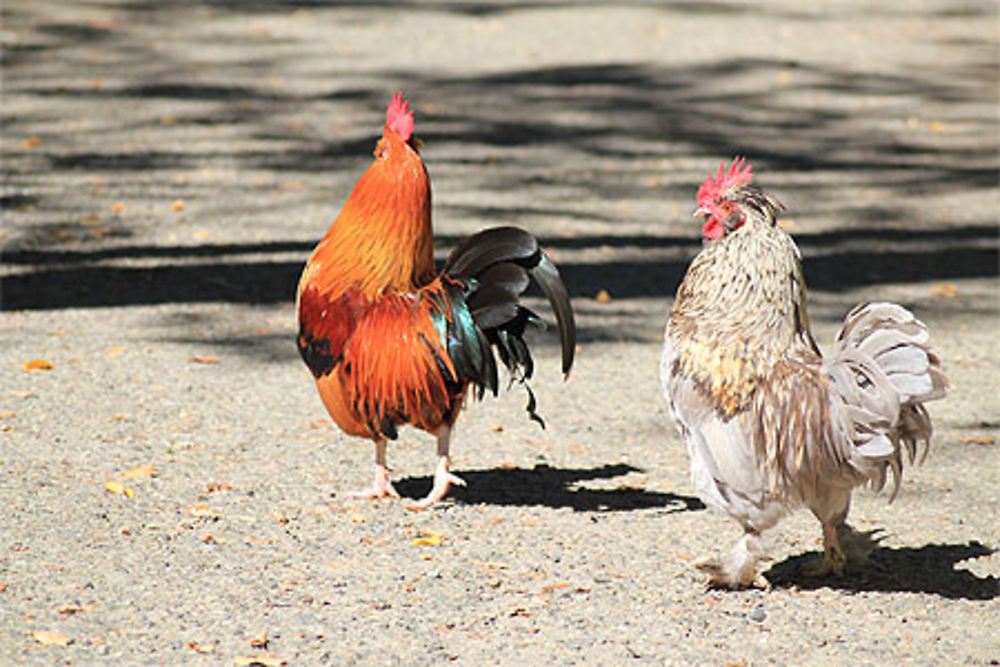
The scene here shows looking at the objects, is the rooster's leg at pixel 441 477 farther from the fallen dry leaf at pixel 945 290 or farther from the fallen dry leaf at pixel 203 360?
the fallen dry leaf at pixel 945 290

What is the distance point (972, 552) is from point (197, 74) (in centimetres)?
1082

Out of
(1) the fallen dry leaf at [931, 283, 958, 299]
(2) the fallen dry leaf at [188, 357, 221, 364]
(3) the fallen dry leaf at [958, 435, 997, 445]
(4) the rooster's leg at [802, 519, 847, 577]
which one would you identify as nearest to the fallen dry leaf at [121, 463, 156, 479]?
(2) the fallen dry leaf at [188, 357, 221, 364]

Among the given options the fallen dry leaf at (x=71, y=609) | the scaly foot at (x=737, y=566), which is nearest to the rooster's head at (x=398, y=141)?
the scaly foot at (x=737, y=566)

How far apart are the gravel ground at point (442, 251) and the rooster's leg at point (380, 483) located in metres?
0.05

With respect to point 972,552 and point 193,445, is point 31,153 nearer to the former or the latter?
point 193,445

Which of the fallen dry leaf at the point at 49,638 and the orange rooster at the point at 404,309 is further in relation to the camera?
the orange rooster at the point at 404,309

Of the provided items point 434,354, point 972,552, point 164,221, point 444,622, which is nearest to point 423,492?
point 434,354

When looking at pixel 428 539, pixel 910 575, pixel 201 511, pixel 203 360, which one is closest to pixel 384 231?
pixel 428 539

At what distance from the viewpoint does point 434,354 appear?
608 centimetres

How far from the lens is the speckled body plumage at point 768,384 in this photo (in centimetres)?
508

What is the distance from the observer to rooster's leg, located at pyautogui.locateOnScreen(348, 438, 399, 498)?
6406 millimetres

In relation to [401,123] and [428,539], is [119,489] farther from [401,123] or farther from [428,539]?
[401,123]

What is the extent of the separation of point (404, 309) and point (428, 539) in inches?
39.2

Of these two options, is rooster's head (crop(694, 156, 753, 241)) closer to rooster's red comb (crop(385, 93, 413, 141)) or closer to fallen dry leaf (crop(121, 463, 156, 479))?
rooster's red comb (crop(385, 93, 413, 141))
